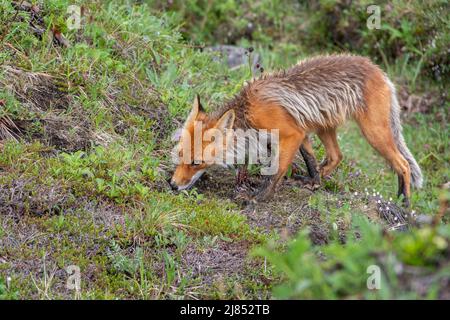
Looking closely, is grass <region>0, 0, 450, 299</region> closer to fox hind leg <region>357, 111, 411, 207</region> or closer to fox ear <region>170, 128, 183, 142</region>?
fox ear <region>170, 128, 183, 142</region>

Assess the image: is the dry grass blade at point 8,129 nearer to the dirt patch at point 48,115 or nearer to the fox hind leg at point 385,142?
the dirt patch at point 48,115

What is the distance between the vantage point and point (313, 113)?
7.82 metres

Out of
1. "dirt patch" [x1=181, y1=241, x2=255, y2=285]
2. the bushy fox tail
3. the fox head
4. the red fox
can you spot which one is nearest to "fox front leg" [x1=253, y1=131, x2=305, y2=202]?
the red fox

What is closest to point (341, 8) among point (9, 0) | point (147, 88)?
point (147, 88)

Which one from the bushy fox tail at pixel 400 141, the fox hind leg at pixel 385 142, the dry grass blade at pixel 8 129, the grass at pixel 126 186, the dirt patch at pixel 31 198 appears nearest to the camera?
the grass at pixel 126 186

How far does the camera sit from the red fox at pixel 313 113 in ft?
25.0

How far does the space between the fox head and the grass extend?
0.69 feet

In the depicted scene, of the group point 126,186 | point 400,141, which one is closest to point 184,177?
point 126,186

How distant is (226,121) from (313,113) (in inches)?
41.5

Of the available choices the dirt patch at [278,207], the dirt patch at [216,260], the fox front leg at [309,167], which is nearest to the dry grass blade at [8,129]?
the dirt patch at [278,207]

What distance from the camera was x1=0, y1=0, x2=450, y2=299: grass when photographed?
5.92 m

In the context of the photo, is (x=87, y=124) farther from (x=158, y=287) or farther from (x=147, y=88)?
(x=158, y=287)

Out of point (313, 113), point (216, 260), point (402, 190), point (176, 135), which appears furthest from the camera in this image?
point (402, 190)

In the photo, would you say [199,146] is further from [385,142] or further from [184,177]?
[385,142]
